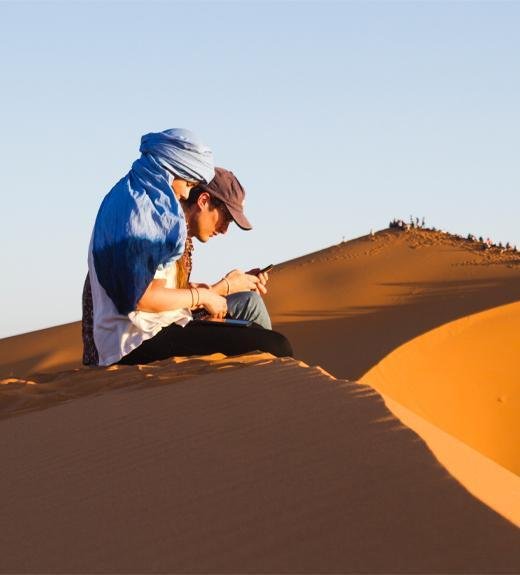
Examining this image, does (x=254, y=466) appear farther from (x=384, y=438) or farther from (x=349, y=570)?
(x=349, y=570)

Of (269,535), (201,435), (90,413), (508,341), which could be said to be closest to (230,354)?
(90,413)

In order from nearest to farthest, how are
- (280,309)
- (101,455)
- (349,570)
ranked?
(349,570) → (101,455) → (280,309)

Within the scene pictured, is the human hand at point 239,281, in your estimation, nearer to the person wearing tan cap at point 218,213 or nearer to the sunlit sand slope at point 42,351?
the person wearing tan cap at point 218,213

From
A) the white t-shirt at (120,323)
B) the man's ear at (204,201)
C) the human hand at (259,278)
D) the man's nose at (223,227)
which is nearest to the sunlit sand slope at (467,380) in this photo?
the human hand at (259,278)

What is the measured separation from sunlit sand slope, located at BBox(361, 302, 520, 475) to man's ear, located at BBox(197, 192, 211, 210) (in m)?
4.61

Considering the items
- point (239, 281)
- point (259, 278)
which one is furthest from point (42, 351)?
point (239, 281)

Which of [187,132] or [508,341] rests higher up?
[187,132]

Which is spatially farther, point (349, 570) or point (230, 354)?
point (230, 354)

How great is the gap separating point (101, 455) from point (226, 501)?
3.06 feet

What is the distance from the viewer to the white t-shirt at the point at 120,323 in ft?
19.6

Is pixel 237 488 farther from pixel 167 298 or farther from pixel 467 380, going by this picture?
pixel 467 380

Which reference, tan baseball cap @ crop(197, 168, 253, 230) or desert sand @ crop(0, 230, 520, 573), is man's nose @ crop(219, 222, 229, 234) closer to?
tan baseball cap @ crop(197, 168, 253, 230)

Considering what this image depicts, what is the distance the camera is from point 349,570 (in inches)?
124

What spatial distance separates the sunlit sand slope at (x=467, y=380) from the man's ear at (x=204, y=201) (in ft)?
15.1
